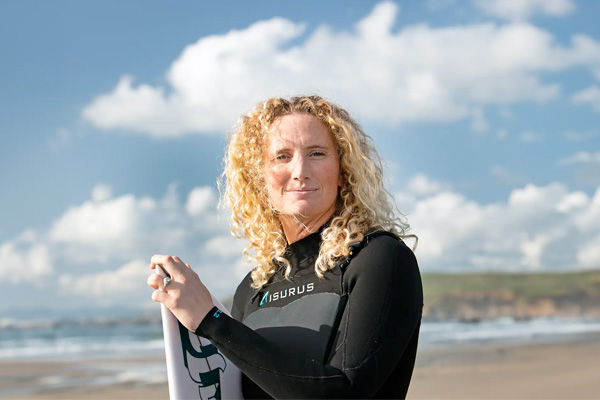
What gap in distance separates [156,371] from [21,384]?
1.95m

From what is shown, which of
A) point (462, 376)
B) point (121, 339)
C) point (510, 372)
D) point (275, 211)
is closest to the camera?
point (275, 211)

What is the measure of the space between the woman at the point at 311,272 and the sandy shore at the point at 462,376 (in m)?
6.08

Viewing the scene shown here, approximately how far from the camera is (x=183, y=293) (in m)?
1.66

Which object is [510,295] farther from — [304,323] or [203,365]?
[304,323]

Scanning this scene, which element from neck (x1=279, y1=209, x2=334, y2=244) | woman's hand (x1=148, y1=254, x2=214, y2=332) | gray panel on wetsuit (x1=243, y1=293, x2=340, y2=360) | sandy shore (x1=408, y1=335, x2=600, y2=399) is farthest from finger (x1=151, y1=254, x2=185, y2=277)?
sandy shore (x1=408, y1=335, x2=600, y2=399)

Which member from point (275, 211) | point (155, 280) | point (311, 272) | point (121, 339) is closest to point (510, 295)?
point (121, 339)

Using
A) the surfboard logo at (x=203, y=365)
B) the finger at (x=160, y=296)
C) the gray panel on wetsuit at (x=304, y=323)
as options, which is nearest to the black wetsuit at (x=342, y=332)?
the gray panel on wetsuit at (x=304, y=323)

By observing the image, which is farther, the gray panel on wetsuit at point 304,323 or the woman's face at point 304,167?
the woman's face at point 304,167

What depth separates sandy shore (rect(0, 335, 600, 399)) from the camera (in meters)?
8.11

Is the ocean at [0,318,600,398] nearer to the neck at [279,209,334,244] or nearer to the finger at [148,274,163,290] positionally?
the neck at [279,209,334,244]

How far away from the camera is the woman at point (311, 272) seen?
161cm

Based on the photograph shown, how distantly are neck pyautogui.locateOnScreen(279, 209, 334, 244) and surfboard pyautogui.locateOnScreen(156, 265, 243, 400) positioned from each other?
0.35 m

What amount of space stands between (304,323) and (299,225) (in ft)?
1.28

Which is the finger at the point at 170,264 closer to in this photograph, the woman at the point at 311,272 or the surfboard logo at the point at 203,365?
the woman at the point at 311,272
